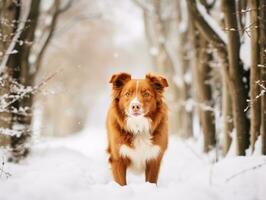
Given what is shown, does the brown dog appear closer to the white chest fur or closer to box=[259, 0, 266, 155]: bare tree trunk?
the white chest fur

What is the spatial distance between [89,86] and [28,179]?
94.4ft

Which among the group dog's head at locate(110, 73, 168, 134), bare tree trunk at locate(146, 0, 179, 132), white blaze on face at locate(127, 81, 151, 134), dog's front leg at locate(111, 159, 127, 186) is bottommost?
dog's front leg at locate(111, 159, 127, 186)

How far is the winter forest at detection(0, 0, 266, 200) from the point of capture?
5477 mm

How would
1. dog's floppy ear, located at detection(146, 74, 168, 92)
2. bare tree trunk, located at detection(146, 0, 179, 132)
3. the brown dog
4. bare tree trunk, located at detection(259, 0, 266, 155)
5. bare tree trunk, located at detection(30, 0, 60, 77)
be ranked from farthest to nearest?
bare tree trunk, located at detection(146, 0, 179, 132), bare tree trunk, located at detection(30, 0, 60, 77), dog's floppy ear, located at detection(146, 74, 168, 92), the brown dog, bare tree trunk, located at detection(259, 0, 266, 155)

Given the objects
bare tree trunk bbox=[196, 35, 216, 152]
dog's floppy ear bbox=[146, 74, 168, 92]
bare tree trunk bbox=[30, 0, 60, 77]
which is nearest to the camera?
dog's floppy ear bbox=[146, 74, 168, 92]

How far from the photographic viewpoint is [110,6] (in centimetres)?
1891

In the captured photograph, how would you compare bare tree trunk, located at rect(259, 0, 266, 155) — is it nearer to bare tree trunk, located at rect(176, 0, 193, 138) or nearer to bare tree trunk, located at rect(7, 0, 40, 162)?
bare tree trunk, located at rect(7, 0, 40, 162)

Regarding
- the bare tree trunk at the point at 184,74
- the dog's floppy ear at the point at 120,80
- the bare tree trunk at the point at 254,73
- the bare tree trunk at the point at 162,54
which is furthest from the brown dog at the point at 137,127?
the bare tree trunk at the point at 162,54

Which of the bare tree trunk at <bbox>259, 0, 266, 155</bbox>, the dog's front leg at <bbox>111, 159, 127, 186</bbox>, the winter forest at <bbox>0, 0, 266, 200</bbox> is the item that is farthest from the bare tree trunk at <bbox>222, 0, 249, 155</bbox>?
the dog's front leg at <bbox>111, 159, 127, 186</bbox>

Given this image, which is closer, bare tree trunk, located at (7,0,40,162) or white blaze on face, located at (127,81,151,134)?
white blaze on face, located at (127,81,151,134)

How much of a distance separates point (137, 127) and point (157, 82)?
2.60 ft

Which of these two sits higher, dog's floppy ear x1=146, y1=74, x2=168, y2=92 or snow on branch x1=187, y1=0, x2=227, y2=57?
snow on branch x1=187, y1=0, x2=227, y2=57

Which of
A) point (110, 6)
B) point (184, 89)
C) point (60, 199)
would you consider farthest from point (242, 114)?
point (110, 6)

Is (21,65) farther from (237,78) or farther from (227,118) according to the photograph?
(237,78)
